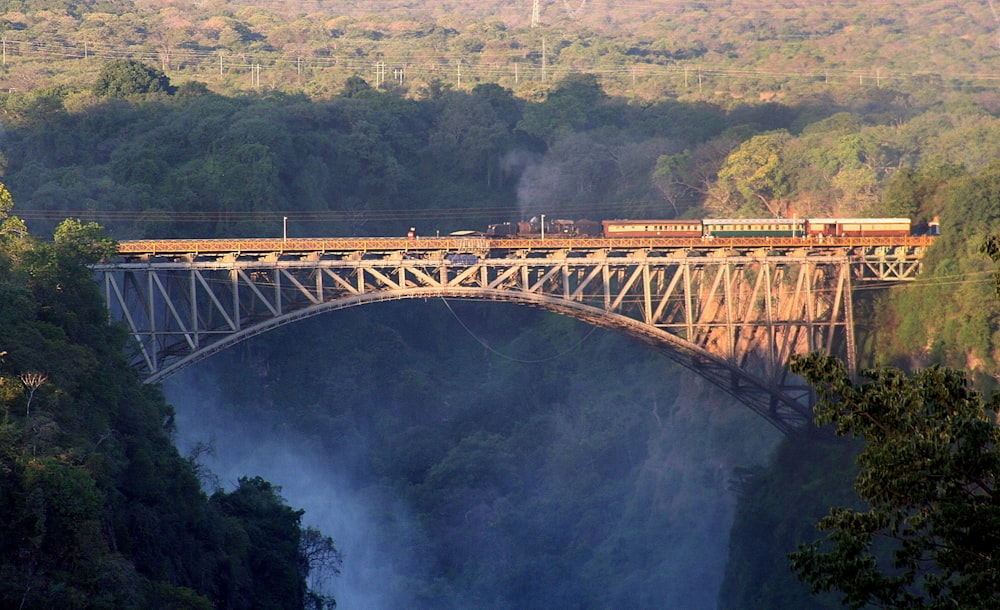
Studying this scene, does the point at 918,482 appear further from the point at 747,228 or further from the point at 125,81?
the point at 125,81

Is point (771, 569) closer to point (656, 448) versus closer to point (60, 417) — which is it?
point (656, 448)

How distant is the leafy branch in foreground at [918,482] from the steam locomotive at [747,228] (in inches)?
1628

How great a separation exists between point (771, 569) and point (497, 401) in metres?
35.2

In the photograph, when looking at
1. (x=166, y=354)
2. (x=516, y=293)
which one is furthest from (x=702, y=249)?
(x=166, y=354)

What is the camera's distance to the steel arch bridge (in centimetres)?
6894

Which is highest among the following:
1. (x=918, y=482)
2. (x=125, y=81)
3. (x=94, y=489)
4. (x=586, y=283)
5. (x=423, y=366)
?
(x=125, y=81)

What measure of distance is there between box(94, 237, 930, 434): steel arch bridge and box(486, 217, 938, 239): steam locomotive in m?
1.14

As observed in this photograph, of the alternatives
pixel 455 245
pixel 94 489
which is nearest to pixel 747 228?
pixel 455 245

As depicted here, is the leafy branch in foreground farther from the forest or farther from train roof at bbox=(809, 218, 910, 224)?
train roof at bbox=(809, 218, 910, 224)

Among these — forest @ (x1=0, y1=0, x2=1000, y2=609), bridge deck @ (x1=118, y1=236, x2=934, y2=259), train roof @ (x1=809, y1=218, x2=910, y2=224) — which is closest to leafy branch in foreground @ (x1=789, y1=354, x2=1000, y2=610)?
forest @ (x1=0, y1=0, x2=1000, y2=609)

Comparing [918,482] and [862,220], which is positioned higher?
[918,482]

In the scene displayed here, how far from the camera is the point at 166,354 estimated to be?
226ft

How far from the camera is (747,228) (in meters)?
77.1

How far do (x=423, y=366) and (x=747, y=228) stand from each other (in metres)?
38.7
